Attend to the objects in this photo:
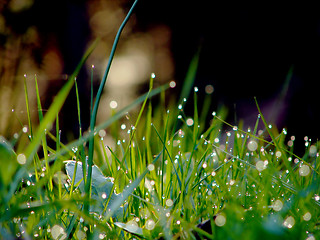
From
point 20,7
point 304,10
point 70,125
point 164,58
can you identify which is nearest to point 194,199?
point 70,125

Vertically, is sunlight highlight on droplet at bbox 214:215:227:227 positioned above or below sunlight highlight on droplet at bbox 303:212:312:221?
above

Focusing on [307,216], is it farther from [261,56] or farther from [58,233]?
[261,56]

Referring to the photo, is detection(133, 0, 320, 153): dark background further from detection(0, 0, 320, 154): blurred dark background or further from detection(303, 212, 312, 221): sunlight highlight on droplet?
detection(303, 212, 312, 221): sunlight highlight on droplet

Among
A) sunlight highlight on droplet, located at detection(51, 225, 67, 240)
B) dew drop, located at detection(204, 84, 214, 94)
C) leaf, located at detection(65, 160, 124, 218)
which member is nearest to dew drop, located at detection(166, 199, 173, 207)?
leaf, located at detection(65, 160, 124, 218)

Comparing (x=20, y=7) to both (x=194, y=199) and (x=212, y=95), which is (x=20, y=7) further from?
(x=194, y=199)

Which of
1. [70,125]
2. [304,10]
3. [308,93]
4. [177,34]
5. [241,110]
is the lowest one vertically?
[70,125]

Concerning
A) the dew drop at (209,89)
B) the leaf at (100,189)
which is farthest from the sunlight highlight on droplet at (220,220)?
the dew drop at (209,89)

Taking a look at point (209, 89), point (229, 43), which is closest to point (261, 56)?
point (229, 43)

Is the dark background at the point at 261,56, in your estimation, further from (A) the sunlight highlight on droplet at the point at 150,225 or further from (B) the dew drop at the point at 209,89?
(A) the sunlight highlight on droplet at the point at 150,225
